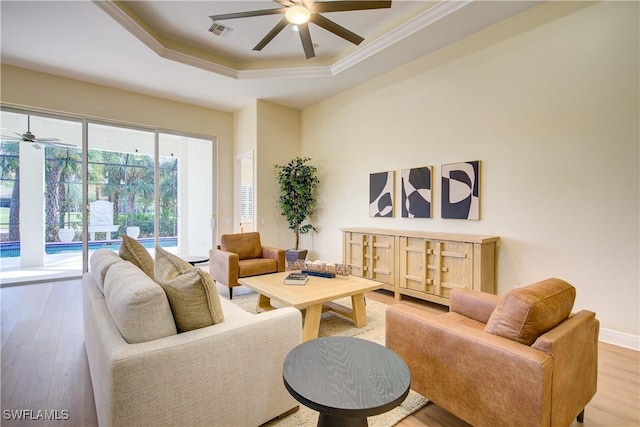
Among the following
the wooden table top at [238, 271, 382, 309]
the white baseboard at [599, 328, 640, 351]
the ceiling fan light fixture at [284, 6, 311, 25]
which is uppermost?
the ceiling fan light fixture at [284, 6, 311, 25]

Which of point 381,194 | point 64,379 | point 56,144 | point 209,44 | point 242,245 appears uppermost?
point 209,44

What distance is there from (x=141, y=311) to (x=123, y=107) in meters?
5.14

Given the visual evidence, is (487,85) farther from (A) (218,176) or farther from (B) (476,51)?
(A) (218,176)

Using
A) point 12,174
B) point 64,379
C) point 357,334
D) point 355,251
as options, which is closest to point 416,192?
point 355,251

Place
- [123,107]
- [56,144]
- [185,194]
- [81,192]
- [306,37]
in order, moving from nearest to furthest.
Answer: [306,37] < [56,144] < [81,192] < [123,107] < [185,194]

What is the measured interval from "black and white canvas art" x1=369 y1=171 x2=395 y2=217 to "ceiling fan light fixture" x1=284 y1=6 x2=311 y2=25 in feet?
8.16

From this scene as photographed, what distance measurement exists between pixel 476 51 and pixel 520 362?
362 centimetres

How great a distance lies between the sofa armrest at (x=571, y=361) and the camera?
1279mm

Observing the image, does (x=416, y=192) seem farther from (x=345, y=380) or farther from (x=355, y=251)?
(x=345, y=380)

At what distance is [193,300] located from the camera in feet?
4.79

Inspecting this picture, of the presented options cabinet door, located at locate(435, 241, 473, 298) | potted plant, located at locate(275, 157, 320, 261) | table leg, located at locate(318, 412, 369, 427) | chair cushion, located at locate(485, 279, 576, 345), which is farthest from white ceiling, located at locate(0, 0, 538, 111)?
table leg, located at locate(318, 412, 369, 427)

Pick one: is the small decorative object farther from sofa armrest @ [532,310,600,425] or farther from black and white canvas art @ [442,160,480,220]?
sofa armrest @ [532,310,600,425]

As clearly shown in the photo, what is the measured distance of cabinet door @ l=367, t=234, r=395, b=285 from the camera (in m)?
4.00

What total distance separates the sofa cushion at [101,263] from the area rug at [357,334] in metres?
1.37
